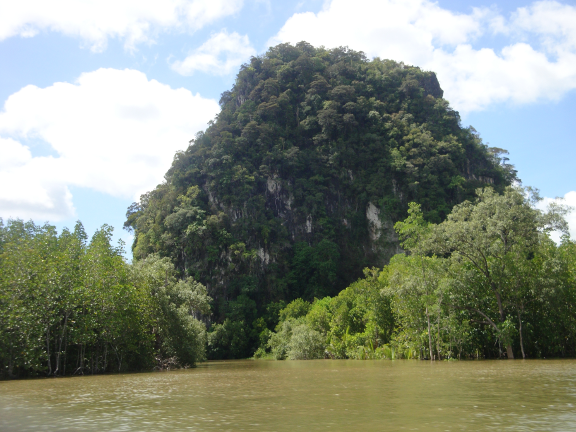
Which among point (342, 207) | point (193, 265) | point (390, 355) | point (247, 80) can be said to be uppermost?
point (247, 80)

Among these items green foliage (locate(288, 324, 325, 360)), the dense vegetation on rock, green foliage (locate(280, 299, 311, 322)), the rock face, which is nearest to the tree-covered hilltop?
the rock face

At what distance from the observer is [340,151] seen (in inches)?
3214

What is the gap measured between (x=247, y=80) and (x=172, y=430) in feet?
295

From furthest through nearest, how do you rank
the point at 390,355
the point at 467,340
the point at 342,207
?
the point at 342,207, the point at 390,355, the point at 467,340

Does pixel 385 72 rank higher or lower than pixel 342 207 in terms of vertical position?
higher

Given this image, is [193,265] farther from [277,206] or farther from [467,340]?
[467,340]

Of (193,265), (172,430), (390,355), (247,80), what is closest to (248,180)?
(193,265)

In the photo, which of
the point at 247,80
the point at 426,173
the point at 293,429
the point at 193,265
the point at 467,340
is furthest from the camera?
the point at 247,80

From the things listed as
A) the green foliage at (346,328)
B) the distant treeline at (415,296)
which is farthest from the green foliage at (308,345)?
the distant treeline at (415,296)

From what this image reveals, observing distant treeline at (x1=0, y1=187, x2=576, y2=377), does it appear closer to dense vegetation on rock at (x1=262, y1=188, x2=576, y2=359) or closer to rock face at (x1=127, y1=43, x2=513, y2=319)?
dense vegetation on rock at (x1=262, y1=188, x2=576, y2=359)

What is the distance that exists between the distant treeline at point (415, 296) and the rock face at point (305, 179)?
36230mm

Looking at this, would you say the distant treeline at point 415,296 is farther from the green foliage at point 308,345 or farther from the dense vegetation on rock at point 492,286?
the green foliage at point 308,345

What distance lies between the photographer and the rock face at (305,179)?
224 feet

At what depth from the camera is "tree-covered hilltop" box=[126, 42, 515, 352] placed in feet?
223
